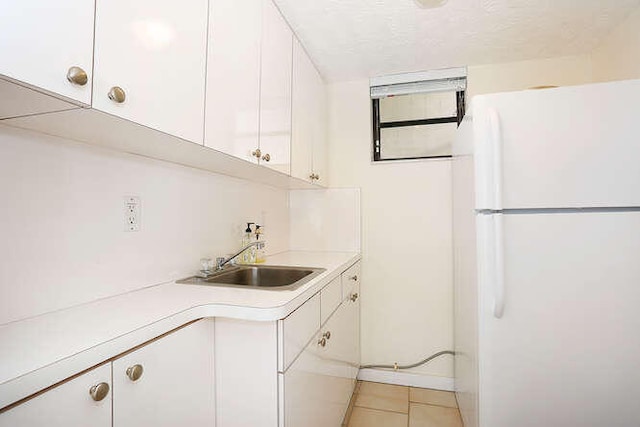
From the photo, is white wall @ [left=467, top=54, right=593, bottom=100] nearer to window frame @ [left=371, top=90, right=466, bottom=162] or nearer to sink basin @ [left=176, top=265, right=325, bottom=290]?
window frame @ [left=371, top=90, right=466, bottom=162]

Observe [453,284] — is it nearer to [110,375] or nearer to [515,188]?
[515,188]

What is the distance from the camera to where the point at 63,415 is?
0.59 m

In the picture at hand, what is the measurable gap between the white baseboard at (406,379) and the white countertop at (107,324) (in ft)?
4.87

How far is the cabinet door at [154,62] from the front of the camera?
733 millimetres

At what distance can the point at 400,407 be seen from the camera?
2.05m

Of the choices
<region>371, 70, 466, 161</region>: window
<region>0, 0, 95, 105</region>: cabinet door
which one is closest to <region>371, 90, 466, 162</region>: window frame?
<region>371, 70, 466, 161</region>: window

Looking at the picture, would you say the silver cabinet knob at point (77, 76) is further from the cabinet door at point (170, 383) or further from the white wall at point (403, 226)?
the white wall at point (403, 226)

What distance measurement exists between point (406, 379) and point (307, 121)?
1997 mm

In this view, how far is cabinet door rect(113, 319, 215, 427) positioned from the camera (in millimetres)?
717

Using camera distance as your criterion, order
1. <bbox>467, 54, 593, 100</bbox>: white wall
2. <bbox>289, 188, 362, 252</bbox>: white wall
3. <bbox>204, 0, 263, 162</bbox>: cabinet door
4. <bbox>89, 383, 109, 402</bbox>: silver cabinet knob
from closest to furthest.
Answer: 1. <bbox>89, 383, 109, 402</bbox>: silver cabinet knob
2. <bbox>204, 0, 263, 162</bbox>: cabinet door
3. <bbox>467, 54, 593, 100</bbox>: white wall
4. <bbox>289, 188, 362, 252</bbox>: white wall

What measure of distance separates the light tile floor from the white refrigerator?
66cm

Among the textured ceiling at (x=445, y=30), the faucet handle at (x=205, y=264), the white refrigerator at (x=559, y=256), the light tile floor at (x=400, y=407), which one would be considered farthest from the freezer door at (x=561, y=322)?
the faucet handle at (x=205, y=264)

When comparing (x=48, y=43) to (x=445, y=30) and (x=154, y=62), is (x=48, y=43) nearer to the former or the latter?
(x=154, y=62)

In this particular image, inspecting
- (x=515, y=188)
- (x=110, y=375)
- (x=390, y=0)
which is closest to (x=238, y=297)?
(x=110, y=375)
